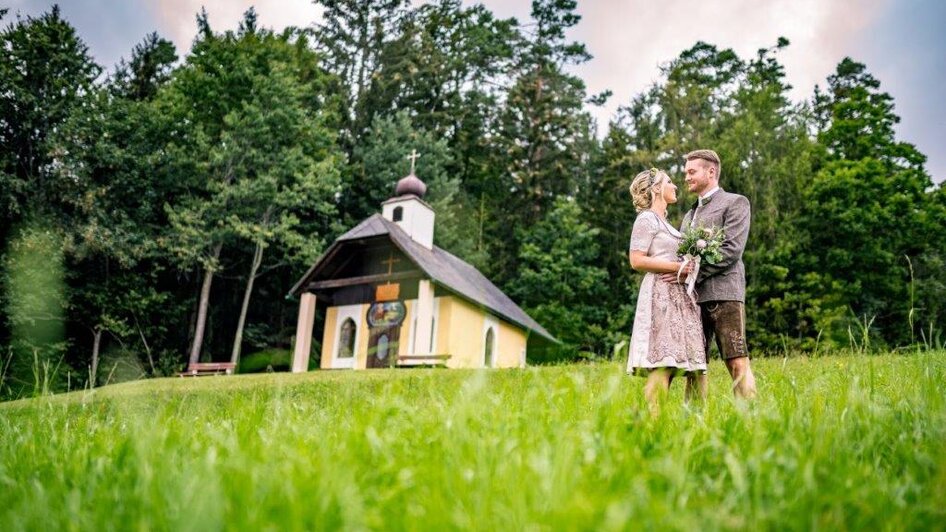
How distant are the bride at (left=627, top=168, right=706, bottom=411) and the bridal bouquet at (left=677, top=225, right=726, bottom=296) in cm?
5

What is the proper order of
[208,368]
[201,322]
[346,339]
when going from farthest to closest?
1. [201,322]
2. [346,339]
3. [208,368]

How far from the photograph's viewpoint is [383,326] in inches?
830

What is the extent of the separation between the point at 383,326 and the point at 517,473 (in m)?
19.7

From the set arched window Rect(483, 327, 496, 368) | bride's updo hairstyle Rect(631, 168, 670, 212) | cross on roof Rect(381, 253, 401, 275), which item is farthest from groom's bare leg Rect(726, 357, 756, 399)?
arched window Rect(483, 327, 496, 368)

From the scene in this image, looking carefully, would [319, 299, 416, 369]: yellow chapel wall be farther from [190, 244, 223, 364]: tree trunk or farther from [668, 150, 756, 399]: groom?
[668, 150, 756, 399]: groom

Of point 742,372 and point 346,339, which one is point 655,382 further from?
point 346,339

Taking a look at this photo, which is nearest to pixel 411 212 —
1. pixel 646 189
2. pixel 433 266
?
pixel 433 266

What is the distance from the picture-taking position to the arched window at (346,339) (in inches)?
858

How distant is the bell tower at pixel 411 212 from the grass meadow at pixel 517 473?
66.5ft

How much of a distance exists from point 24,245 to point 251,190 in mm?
7302

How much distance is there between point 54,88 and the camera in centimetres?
2305

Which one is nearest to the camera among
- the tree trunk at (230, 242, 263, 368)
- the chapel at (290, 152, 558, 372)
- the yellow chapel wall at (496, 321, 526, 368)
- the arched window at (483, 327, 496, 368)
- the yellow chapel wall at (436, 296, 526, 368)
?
the chapel at (290, 152, 558, 372)

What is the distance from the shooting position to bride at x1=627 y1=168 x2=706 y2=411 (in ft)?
14.4

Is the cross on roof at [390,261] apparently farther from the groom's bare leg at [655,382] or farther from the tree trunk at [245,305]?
the groom's bare leg at [655,382]
